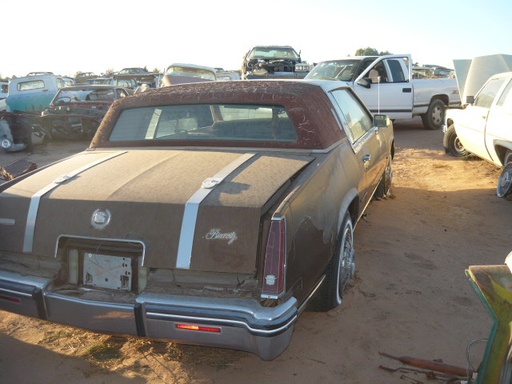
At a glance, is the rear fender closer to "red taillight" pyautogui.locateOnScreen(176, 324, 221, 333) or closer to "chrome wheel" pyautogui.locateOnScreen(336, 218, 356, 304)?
"chrome wheel" pyautogui.locateOnScreen(336, 218, 356, 304)

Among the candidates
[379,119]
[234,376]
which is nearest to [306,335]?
[234,376]

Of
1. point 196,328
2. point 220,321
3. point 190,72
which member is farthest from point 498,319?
point 190,72

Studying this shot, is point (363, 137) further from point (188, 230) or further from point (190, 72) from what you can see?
point (190, 72)

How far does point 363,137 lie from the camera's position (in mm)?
4680

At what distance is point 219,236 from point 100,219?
694 millimetres

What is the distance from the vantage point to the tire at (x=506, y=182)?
20.9 feet

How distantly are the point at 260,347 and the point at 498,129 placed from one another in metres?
5.66

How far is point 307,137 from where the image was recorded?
344cm

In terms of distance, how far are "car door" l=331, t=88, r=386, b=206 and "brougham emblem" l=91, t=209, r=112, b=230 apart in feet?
7.09

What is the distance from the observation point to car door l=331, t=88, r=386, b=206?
4.21m

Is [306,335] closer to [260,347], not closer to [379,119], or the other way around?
[260,347]

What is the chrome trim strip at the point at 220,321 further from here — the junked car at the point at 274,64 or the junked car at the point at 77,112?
the junked car at the point at 274,64

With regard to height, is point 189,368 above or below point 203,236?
below

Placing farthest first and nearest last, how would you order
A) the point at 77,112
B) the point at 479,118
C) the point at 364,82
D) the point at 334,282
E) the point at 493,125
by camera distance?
the point at 77,112 < the point at 364,82 < the point at 479,118 < the point at 493,125 < the point at 334,282
